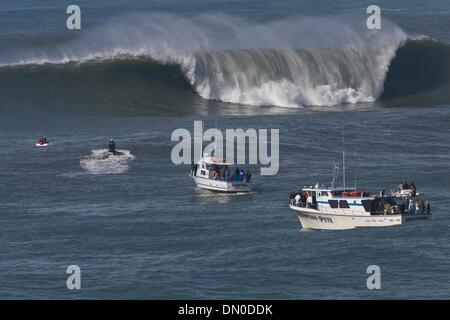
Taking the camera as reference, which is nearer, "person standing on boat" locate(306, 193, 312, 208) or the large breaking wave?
"person standing on boat" locate(306, 193, 312, 208)

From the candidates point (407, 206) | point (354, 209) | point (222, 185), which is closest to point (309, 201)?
point (354, 209)

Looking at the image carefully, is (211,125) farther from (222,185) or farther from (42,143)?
(222,185)

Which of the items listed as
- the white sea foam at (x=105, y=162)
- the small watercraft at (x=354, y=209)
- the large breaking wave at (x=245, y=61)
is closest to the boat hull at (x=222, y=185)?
the white sea foam at (x=105, y=162)

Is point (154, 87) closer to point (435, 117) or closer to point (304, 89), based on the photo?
point (304, 89)

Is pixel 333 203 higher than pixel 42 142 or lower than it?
lower

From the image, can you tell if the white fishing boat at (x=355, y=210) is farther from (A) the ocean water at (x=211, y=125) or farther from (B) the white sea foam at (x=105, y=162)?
(B) the white sea foam at (x=105, y=162)

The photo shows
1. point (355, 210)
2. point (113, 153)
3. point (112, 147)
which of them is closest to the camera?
point (355, 210)

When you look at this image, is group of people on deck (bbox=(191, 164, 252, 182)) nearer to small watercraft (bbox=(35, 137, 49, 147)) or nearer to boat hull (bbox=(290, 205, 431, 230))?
boat hull (bbox=(290, 205, 431, 230))

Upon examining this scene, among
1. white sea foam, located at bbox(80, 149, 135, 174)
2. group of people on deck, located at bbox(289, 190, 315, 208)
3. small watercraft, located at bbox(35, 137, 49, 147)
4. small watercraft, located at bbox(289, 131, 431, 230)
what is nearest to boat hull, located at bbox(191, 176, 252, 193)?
white sea foam, located at bbox(80, 149, 135, 174)
